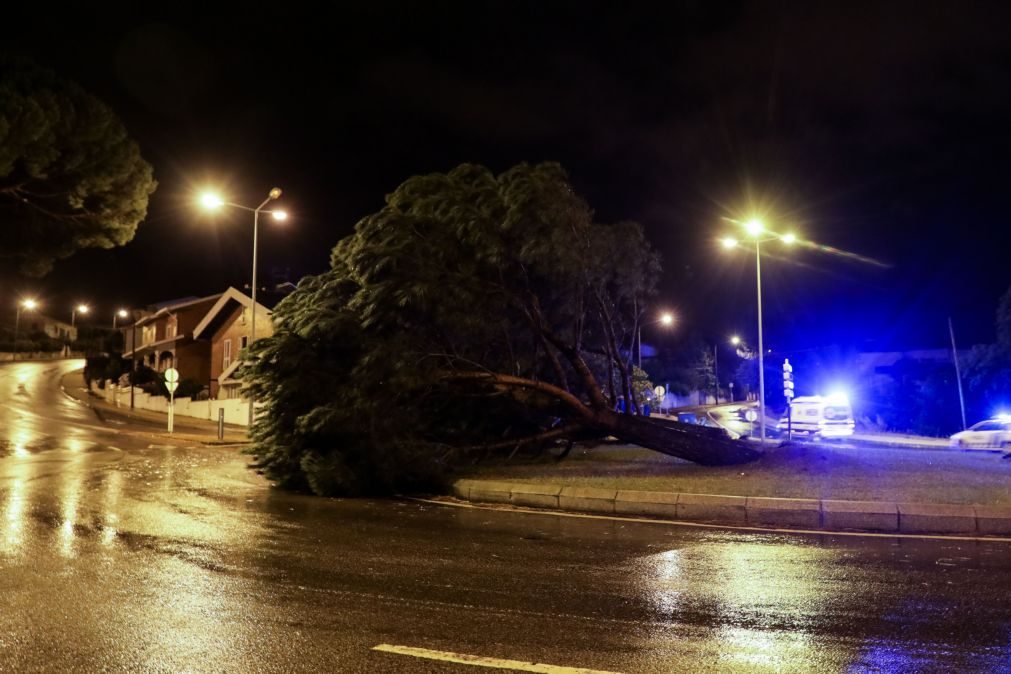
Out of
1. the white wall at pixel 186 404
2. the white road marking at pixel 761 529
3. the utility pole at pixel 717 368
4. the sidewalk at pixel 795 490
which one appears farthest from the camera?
the utility pole at pixel 717 368

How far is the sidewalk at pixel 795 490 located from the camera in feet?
32.4

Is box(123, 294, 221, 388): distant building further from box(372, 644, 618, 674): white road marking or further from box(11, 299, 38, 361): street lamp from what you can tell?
box(11, 299, 38, 361): street lamp

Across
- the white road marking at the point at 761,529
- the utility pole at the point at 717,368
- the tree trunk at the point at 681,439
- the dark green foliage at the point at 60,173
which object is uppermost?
the dark green foliage at the point at 60,173

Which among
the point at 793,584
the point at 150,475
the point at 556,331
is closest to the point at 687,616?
the point at 793,584

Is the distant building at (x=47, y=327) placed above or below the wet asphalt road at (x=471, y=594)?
above

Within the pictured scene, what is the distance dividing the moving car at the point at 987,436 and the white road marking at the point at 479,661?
2622cm

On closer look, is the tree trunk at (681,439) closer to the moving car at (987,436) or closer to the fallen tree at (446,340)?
the fallen tree at (446,340)

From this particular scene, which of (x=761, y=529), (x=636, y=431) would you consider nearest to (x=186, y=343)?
(x=636, y=431)

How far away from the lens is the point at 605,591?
21.8ft

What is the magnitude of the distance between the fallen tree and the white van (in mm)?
17566

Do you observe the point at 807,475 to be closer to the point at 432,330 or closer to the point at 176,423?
the point at 432,330

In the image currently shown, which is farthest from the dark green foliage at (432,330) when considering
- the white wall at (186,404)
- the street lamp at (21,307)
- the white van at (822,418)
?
the street lamp at (21,307)

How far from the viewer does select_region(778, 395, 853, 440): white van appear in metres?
31.7

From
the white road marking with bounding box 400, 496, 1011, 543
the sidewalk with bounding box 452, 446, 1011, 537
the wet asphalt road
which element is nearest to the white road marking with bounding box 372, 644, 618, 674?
the wet asphalt road
